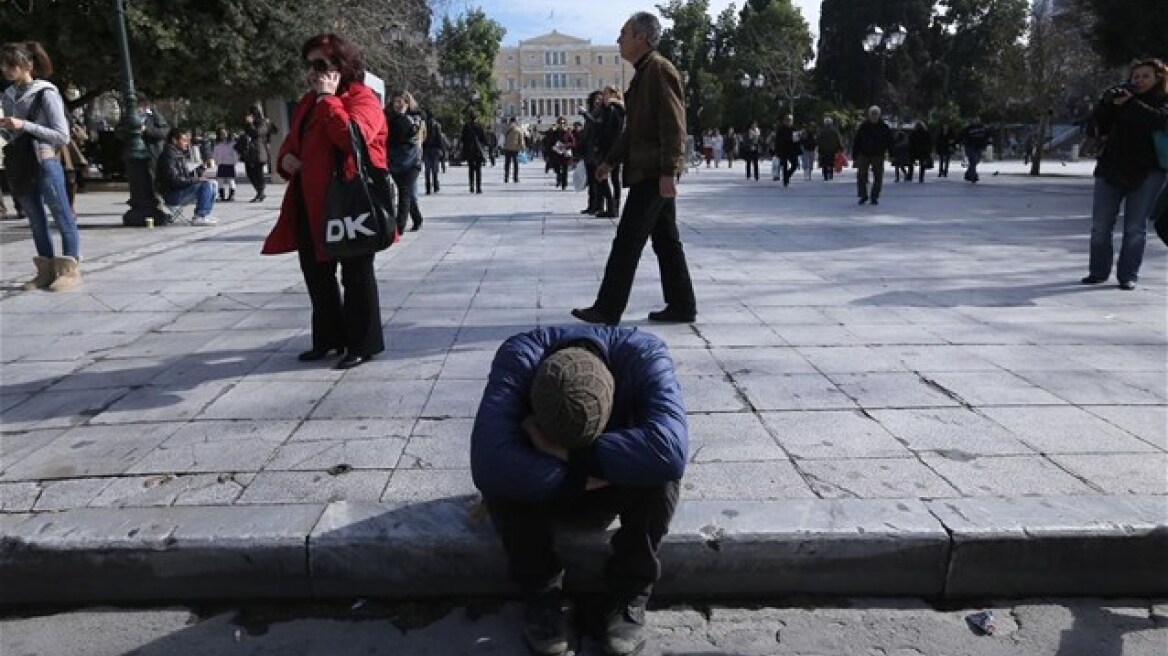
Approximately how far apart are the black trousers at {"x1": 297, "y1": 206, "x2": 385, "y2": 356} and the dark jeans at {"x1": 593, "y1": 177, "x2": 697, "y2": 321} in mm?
1423

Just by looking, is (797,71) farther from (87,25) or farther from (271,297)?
(271,297)

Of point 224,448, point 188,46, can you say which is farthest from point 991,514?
point 188,46

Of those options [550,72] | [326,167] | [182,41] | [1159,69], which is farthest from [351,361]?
[550,72]

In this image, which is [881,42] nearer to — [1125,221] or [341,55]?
[1125,221]

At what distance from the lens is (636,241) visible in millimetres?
5117

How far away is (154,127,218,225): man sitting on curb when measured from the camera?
39.8 ft

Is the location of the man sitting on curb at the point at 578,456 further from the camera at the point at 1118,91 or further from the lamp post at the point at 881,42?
the lamp post at the point at 881,42

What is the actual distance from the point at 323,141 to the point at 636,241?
1.92 meters

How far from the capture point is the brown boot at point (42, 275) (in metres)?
6.98

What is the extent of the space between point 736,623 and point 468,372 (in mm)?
2343

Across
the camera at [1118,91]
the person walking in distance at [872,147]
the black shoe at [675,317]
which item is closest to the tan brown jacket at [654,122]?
the black shoe at [675,317]

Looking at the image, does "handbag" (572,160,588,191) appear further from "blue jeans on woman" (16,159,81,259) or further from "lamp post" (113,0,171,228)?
"blue jeans on woman" (16,159,81,259)

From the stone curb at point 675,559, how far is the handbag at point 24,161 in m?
4.82

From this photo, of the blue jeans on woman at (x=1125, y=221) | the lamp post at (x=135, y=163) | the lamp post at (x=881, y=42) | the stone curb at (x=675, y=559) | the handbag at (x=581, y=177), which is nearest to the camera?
the stone curb at (x=675, y=559)
